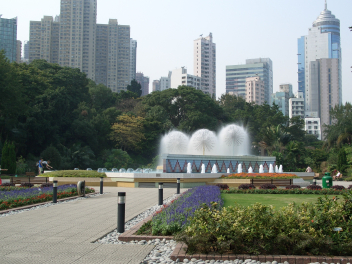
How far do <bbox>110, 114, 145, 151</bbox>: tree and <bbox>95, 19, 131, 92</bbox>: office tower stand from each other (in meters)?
101

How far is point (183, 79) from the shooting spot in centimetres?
15388

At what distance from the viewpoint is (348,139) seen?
54.5 metres

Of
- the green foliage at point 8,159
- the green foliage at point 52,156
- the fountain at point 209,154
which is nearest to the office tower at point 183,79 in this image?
the fountain at point 209,154

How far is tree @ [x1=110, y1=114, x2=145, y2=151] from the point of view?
176 feet

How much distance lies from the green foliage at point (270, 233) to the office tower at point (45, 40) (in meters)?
144

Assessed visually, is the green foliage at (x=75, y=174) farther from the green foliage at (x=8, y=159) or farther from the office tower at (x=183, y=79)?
the office tower at (x=183, y=79)

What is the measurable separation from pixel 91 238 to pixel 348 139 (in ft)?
178

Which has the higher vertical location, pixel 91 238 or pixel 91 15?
pixel 91 15

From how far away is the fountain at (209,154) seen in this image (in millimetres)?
29984

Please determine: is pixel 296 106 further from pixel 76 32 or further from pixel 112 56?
pixel 76 32

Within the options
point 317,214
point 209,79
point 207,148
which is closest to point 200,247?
point 317,214

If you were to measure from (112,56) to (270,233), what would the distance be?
514ft

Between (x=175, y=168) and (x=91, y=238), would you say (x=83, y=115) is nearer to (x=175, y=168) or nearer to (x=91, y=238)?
(x=175, y=168)

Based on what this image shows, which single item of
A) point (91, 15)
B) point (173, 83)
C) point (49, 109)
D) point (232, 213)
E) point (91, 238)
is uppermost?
point (91, 15)
